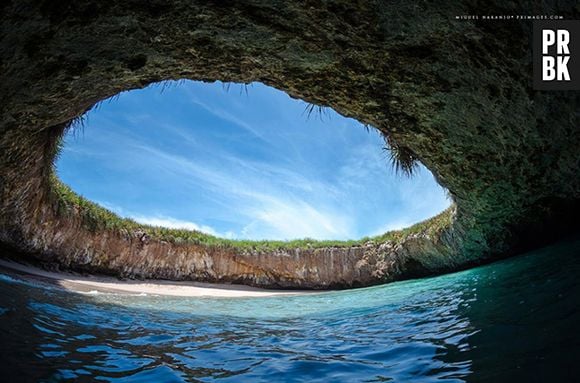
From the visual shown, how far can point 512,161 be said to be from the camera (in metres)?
6.89

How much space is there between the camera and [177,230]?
13.9 m

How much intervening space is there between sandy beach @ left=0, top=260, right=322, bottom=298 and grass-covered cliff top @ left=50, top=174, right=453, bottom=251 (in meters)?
1.54

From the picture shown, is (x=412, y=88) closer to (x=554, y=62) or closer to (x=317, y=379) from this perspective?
(x=554, y=62)

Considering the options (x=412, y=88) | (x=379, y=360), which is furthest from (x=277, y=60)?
(x=379, y=360)

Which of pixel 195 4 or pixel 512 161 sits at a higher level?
pixel 195 4

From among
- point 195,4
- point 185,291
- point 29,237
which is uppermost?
point 195,4

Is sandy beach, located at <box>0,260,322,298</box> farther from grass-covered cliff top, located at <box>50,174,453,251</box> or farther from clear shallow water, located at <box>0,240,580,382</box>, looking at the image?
clear shallow water, located at <box>0,240,580,382</box>

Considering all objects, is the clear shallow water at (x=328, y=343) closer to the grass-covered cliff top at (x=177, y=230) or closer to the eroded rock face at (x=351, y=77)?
the eroded rock face at (x=351, y=77)

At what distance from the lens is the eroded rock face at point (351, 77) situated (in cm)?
437

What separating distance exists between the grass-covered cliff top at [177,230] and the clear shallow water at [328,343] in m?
5.16

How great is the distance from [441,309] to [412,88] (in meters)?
3.43

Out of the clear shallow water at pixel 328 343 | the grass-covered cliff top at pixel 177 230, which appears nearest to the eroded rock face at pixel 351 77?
the grass-covered cliff top at pixel 177 230

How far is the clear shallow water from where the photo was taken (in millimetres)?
2781

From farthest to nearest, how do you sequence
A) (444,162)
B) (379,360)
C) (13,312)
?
(444,162)
(13,312)
(379,360)
